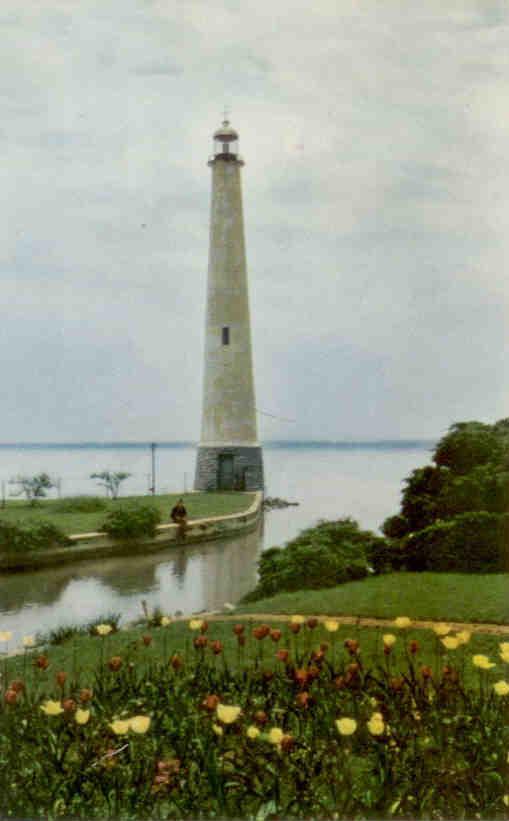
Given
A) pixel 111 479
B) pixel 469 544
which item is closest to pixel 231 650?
pixel 469 544

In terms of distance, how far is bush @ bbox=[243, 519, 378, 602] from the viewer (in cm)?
1016

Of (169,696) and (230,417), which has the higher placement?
(230,417)

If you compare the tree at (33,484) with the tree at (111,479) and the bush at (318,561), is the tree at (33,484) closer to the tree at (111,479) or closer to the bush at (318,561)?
the tree at (111,479)

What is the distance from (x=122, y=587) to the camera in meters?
12.7

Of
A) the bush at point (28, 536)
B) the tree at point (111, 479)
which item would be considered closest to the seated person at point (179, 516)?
the bush at point (28, 536)

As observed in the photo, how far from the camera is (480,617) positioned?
25.4 ft

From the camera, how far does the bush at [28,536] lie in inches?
553

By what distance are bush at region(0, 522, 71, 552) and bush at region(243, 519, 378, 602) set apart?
521 centimetres

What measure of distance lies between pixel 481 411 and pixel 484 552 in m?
1.68

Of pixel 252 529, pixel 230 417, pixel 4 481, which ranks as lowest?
pixel 252 529

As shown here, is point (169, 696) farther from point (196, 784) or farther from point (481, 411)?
point (481, 411)

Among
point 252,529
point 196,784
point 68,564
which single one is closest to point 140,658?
point 196,784

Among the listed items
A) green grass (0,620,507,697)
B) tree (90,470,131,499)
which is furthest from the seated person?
green grass (0,620,507,697)

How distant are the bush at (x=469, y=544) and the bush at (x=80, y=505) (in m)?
12.7
